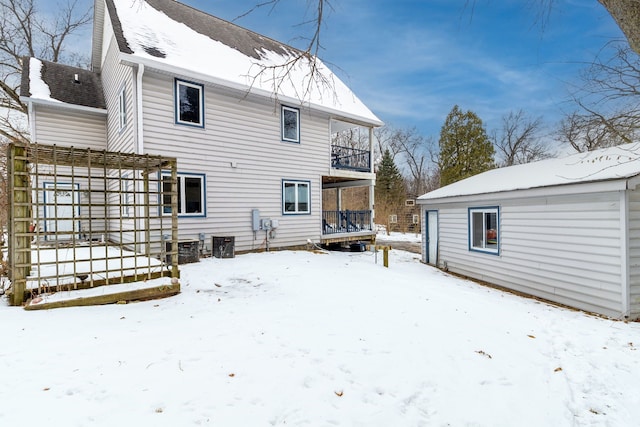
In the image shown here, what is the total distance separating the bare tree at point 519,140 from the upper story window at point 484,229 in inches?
1038

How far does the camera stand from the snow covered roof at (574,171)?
239 inches

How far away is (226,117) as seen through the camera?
32.4 feet

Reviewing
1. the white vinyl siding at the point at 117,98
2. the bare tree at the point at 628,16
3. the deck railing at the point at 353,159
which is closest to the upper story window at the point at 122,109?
the white vinyl siding at the point at 117,98

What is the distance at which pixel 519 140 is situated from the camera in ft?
103

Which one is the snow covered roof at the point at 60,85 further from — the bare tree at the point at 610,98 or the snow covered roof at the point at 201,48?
the bare tree at the point at 610,98

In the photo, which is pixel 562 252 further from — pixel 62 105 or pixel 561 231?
pixel 62 105

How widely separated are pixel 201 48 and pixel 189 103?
2.53 m

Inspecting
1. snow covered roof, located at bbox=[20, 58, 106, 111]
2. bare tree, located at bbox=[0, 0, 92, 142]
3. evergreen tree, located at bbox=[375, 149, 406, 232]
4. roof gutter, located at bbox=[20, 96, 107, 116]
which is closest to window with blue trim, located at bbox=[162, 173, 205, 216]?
roof gutter, located at bbox=[20, 96, 107, 116]

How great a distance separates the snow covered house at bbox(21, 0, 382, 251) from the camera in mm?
8672

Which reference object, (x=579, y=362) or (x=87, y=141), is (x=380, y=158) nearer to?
(x=87, y=141)

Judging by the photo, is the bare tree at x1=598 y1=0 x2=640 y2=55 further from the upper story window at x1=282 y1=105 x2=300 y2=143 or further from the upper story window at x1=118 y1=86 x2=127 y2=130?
the upper story window at x1=118 y1=86 x2=127 y2=130

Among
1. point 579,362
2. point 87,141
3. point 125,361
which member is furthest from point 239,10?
point 87,141

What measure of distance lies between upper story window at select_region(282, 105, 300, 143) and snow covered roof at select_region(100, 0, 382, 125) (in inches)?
21.3

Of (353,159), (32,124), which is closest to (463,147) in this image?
(353,159)
